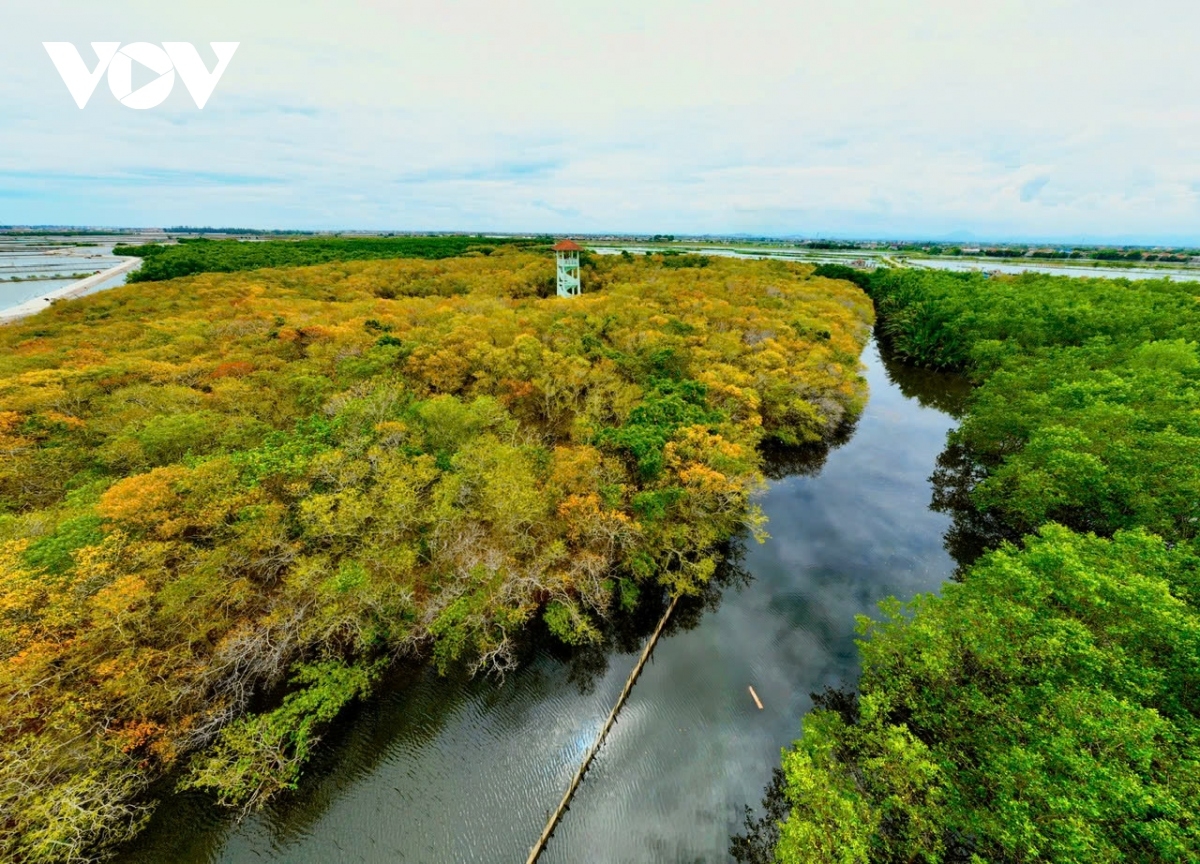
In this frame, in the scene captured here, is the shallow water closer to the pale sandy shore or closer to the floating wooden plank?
the pale sandy shore

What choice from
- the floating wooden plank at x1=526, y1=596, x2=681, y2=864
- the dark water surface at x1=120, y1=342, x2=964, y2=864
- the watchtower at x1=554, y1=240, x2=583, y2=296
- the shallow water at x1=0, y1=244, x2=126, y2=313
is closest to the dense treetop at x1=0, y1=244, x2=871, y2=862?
the dark water surface at x1=120, y1=342, x2=964, y2=864

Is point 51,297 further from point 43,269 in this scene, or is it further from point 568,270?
point 568,270

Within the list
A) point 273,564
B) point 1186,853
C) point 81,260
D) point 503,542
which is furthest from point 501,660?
point 81,260

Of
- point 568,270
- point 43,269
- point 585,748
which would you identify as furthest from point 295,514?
point 43,269

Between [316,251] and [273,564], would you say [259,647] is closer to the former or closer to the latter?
[273,564]

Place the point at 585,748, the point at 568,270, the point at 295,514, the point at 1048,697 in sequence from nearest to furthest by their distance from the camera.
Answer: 1. the point at 1048,697
2. the point at 585,748
3. the point at 295,514
4. the point at 568,270

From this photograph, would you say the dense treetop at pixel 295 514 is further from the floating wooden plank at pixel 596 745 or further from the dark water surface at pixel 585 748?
the floating wooden plank at pixel 596 745

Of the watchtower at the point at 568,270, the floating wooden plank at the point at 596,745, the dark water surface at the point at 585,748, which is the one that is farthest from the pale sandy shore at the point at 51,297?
the floating wooden plank at the point at 596,745
